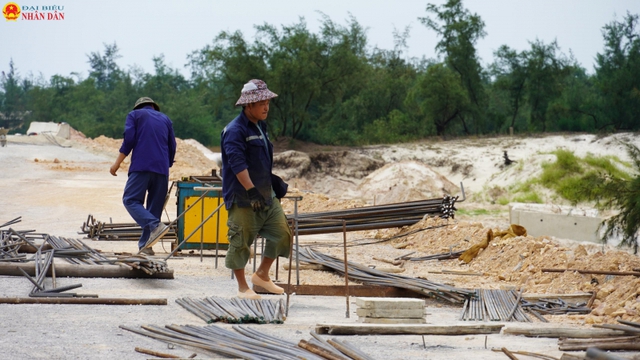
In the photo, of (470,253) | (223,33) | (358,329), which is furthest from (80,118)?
(358,329)

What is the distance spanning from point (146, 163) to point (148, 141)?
0.85ft

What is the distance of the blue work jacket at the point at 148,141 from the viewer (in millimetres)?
9117

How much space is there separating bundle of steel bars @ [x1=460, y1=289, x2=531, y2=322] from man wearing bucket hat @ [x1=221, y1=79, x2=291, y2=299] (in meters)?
1.81

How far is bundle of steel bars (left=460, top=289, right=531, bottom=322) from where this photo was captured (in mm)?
7137

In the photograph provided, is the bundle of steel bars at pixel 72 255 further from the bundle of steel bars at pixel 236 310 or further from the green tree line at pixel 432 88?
the green tree line at pixel 432 88

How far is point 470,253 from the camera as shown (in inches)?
484

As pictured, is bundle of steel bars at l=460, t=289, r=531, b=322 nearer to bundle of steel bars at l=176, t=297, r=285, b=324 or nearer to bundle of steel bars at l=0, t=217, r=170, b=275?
bundle of steel bars at l=176, t=297, r=285, b=324

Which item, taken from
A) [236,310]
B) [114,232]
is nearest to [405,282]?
[236,310]

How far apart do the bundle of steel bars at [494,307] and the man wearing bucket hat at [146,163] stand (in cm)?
350

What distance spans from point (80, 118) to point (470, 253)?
2528 inches

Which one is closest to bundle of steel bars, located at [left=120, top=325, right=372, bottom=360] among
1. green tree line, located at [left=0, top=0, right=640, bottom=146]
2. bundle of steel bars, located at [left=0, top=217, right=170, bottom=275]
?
bundle of steel bars, located at [left=0, top=217, right=170, bottom=275]

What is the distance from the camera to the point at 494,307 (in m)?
7.50

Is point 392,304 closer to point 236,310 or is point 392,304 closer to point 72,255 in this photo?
point 236,310

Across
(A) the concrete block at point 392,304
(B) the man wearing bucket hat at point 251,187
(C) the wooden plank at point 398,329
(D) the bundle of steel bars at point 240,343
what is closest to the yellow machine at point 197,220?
(B) the man wearing bucket hat at point 251,187
